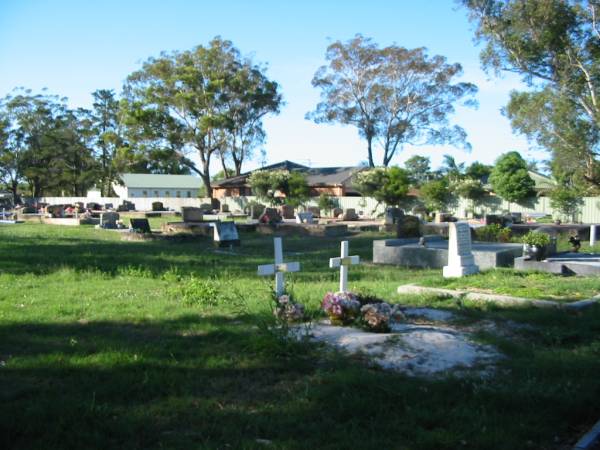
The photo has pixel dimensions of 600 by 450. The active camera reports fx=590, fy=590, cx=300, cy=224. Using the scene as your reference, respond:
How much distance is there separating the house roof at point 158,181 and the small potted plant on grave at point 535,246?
70.8 m

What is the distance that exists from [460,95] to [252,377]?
181 feet

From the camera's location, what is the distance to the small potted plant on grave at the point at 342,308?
681 centimetres

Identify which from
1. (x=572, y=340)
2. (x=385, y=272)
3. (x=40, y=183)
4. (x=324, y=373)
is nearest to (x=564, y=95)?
(x=385, y=272)

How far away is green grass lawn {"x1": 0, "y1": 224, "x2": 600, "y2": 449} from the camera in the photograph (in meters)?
3.98

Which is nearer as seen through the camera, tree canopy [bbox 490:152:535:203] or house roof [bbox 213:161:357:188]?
tree canopy [bbox 490:152:535:203]

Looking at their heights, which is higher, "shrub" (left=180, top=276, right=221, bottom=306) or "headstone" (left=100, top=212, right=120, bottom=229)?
"headstone" (left=100, top=212, right=120, bottom=229)

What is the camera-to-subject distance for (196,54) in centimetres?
5841

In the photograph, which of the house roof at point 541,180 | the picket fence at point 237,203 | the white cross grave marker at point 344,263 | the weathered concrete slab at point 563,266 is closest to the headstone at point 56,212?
the picket fence at point 237,203

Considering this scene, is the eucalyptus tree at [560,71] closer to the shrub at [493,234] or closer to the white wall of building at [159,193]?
the shrub at [493,234]

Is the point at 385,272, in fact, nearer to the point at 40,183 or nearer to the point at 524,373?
the point at 524,373

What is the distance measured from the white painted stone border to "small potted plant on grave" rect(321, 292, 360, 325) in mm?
2719

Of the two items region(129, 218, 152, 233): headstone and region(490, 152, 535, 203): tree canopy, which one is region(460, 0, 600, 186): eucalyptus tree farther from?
region(129, 218, 152, 233): headstone

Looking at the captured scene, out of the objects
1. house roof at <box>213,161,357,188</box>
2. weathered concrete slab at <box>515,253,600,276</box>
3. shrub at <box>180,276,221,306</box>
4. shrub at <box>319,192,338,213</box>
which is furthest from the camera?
house roof at <box>213,161,357,188</box>

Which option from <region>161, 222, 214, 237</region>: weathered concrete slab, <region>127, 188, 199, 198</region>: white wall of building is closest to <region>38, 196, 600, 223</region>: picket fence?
<region>161, 222, 214, 237</region>: weathered concrete slab
